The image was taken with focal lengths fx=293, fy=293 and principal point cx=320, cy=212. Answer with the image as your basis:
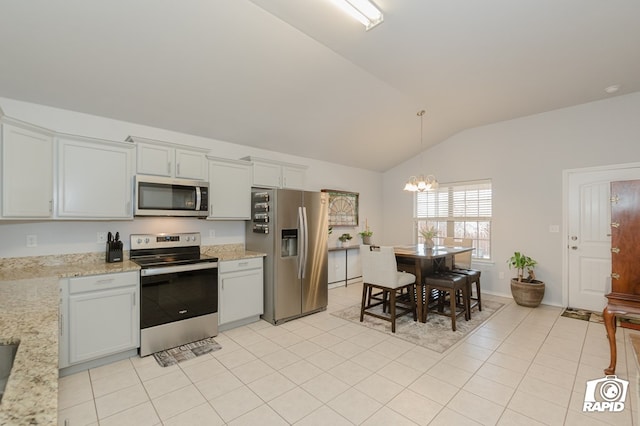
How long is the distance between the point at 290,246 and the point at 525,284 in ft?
11.6

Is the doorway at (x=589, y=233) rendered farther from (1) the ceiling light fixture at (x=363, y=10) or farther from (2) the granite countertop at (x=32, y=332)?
(2) the granite countertop at (x=32, y=332)

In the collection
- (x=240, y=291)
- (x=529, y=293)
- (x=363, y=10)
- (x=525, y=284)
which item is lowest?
(x=529, y=293)

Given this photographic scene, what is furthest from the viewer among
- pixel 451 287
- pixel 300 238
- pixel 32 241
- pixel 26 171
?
pixel 300 238

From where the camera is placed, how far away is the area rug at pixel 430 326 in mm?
3209

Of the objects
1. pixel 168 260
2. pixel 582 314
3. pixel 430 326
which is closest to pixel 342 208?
pixel 430 326

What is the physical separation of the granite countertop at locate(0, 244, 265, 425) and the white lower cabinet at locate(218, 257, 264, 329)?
0.96m

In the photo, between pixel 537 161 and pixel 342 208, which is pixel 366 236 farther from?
pixel 537 161

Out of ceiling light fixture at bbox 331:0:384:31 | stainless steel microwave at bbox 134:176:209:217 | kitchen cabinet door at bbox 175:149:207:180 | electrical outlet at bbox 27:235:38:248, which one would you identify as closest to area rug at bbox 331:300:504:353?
stainless steel microwave at bbox 134:176:209:217

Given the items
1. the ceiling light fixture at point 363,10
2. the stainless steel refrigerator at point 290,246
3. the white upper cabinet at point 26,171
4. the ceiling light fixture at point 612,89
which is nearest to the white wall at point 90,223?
the white upper cabinet at point 26,171

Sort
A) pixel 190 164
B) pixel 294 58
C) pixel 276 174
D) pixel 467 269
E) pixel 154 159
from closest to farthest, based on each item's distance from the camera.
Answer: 1. pixel 294 58
2. pixel 154 159
3. pixel 190 164
4. pixel 276 174
5. pixel 467 269

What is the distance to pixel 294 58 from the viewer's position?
2.93 m

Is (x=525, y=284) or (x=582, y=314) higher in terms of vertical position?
(x=525, y=284)

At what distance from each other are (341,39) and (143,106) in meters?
2.13

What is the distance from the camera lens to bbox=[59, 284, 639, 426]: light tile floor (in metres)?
2.04
